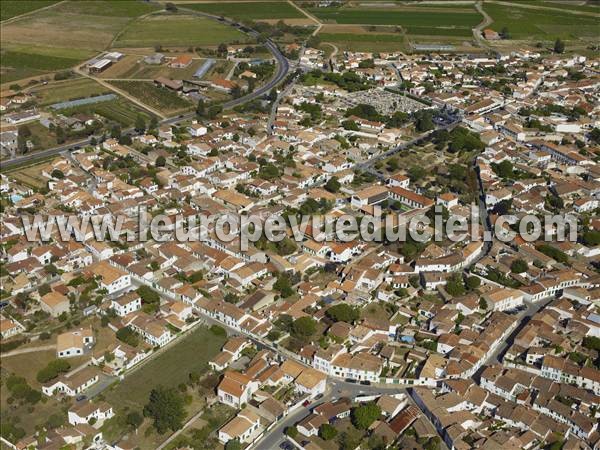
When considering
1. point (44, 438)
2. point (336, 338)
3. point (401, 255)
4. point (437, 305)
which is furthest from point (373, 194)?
point (44, 438)

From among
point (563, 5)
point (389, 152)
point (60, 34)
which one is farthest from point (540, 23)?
point (60, 34)

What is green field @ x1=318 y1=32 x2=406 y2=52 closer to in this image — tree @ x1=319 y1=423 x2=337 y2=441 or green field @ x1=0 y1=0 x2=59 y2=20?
green field @ x1=0 y1=0 x2=59 y2=20

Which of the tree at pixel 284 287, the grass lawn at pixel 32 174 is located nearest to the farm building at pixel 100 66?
the grass lawn at pixel 32 174

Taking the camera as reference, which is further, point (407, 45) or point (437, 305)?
point (407, 45)

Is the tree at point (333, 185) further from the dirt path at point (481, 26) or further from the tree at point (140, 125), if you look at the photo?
the dirt path at point (481, 26)

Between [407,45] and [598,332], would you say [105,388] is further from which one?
[407,45]

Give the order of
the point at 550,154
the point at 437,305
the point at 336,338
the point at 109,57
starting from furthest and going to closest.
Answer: the point at 109,57, the point at 550,154, the point at 437,305, the point at 336,338
